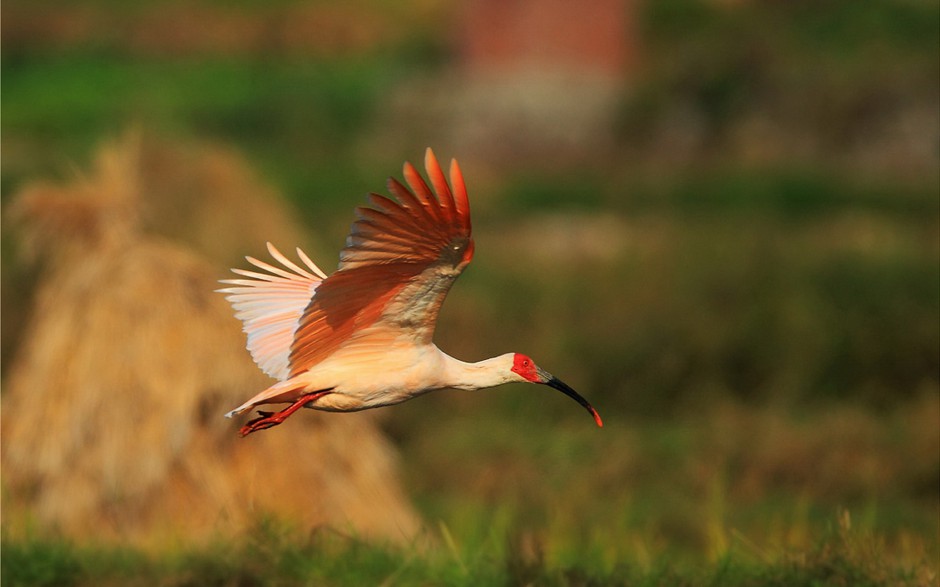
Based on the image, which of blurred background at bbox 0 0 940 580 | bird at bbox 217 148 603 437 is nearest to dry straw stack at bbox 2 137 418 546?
blurred background at bbox 0 0 940 580

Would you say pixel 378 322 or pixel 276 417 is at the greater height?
pixel 378 322

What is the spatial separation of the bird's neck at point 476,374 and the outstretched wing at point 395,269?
0.49 ft

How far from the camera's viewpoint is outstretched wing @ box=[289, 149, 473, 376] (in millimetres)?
5754

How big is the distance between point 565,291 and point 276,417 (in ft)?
43.4

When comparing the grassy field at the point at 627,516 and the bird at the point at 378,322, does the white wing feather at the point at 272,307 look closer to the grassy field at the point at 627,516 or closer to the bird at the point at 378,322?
the bird at the point at 378,322

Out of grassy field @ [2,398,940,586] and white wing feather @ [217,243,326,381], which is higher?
white wing feather @ [217,243,326,381]

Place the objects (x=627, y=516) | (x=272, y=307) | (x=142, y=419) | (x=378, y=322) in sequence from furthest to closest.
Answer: (x=627, y=516) < (x=142, y=419) < (x=272, y=307) < (x=378, y=322)

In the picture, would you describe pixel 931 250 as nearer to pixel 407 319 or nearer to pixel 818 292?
pixel 818 292

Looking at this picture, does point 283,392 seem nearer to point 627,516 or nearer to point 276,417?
point 276,417

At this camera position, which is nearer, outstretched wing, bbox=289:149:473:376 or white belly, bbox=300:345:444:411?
outstretched wing, bbox=289:149:473:376

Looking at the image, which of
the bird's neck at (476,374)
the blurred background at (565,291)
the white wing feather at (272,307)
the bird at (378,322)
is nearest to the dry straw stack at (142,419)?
the blurred background at (565,291)

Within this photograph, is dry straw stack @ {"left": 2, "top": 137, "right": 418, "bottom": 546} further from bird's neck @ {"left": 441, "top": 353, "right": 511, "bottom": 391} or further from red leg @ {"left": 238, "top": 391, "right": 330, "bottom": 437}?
bird's neck @ {"left": 441, "top": 353, "right": 511, "bottom": 391}

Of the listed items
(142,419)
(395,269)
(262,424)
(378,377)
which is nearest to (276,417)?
(262,424)

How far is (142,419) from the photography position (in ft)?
34.2
